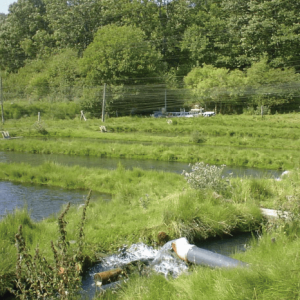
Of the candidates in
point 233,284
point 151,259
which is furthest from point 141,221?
point 233,284

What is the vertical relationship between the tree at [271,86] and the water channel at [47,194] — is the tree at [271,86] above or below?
above

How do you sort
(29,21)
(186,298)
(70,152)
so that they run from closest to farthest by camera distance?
(186,298), (70,152), (29,21)

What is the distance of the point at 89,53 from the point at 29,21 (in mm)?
31509

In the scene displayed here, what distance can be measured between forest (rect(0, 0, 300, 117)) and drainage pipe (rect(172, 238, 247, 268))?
40.3 meters

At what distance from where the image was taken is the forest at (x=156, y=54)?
48.0 metres

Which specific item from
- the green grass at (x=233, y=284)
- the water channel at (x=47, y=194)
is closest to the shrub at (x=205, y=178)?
the water channel at (x=47, y=194)

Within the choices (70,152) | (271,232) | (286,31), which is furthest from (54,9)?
(271,232)

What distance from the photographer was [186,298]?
212 inches

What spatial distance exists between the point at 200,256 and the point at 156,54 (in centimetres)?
4747

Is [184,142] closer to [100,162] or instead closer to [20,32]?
[100,162]

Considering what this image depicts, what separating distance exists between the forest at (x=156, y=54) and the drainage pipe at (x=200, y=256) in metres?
40.3

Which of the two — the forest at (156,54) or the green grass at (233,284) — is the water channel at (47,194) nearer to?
the green grass at (233,284)

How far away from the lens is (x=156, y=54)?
52.0 metres

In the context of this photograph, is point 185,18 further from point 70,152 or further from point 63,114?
point 70,152
